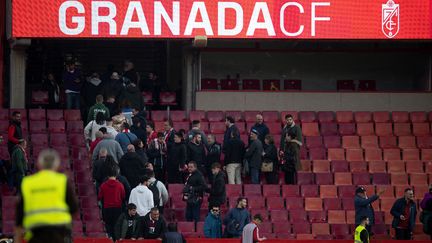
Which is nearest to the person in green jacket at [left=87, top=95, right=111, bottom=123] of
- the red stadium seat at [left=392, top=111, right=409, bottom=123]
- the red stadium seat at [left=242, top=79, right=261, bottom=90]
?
the red stadium seat at [left=242, top=79, right=261, bottom=90]

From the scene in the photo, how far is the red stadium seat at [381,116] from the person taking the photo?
30.5m

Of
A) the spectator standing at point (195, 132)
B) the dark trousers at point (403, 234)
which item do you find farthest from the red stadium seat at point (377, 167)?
the spectator standing at point (195, 132)

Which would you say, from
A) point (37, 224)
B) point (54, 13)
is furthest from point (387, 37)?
point (37, 224)

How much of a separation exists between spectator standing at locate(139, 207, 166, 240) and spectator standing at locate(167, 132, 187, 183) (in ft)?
7.14

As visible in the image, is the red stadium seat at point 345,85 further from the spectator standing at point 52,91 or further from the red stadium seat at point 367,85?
the spectator standing at point 52,91

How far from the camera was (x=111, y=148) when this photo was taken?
26.6 m

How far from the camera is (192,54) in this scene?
103 feet

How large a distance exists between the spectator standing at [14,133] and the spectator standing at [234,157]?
4064mm

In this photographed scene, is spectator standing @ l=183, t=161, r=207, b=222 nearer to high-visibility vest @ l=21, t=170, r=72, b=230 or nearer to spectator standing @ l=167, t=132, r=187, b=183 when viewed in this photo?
spectator standing @ l=167, t=132, r=187, b=183

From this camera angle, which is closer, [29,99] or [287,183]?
[287,183]

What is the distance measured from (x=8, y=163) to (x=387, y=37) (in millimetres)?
8625

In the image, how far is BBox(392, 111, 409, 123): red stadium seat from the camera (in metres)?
30.5

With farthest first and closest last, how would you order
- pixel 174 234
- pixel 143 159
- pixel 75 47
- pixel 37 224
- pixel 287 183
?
pixel 75 47 < pixel 287 183 < pixel 143 159 < pixel 174 234 < pixel 37 224

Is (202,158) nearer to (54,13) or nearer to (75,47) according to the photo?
(54,13)
